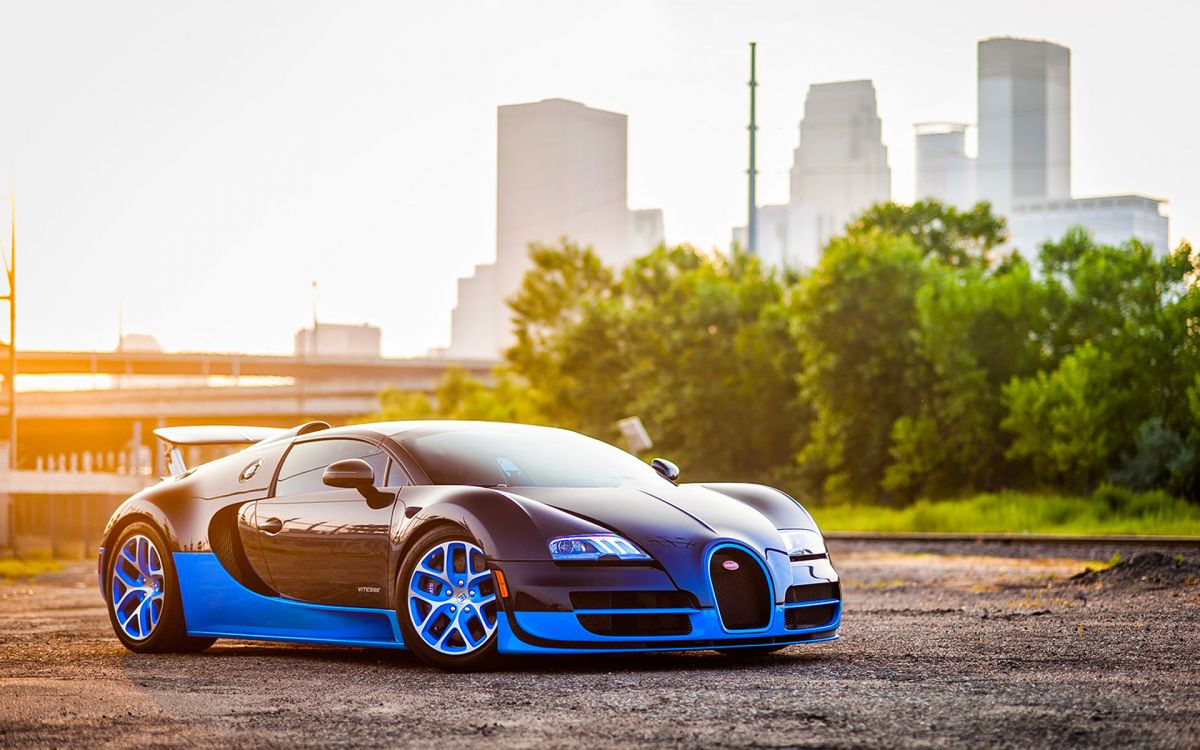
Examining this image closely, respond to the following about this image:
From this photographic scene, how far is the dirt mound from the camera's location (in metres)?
14.0

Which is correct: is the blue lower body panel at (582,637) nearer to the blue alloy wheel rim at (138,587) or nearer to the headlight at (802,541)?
the headlight at (802,541)

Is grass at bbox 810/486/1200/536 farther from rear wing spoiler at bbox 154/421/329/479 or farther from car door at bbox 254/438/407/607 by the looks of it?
car door at bbox 254/438/407/607

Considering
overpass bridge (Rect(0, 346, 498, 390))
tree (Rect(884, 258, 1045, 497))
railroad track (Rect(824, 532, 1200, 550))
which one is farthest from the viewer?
overpass bridge (Rect(0, 346, 498, 390))

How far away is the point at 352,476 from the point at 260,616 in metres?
1.11

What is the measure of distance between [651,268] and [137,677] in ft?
172

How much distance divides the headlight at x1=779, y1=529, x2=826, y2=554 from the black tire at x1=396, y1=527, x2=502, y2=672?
5.15 feet

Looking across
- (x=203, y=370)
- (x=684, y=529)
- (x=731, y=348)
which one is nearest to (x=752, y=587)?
(x=684, y=529)

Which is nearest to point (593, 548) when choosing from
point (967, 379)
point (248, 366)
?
point (967, 379)

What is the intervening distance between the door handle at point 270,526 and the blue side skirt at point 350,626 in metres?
0.34

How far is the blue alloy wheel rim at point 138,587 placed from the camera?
31.0 ft

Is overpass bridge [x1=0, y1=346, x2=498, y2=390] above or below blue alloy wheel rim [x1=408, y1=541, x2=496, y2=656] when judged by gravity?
above

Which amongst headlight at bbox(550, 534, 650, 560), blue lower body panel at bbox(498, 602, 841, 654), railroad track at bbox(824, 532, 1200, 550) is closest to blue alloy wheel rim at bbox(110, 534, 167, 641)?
blue lower body panel at bbox(498, 602, 841, 654)

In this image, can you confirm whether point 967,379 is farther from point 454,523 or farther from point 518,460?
point 454,523

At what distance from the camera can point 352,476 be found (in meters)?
8.38
